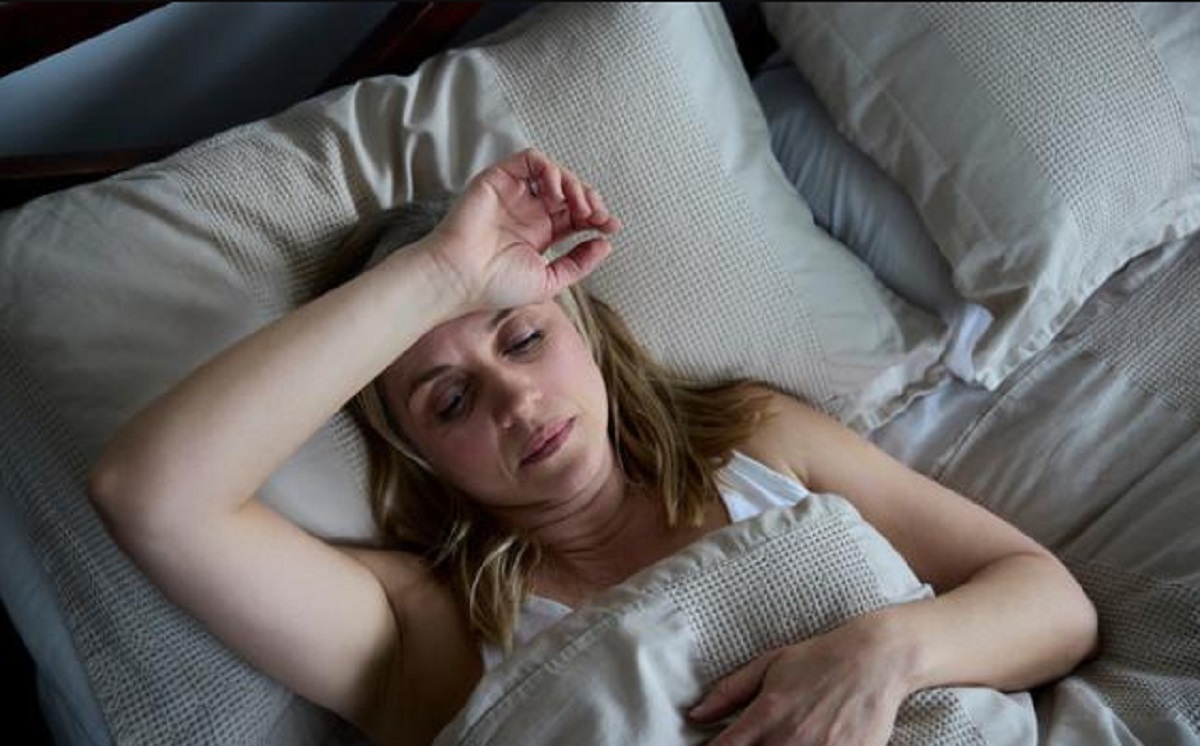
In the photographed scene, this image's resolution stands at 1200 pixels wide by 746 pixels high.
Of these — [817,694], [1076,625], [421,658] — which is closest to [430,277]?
[421,658]

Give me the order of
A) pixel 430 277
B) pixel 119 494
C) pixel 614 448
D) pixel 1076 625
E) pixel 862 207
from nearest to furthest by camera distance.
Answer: pixel 119 494, pixel 430 277, pixel 1076 625, pixel 614 448, pixel 862 207

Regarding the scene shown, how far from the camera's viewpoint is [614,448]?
4.06 ft

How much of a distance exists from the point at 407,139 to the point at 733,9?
24.2 inches

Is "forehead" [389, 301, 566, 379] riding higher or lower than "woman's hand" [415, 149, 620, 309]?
lower

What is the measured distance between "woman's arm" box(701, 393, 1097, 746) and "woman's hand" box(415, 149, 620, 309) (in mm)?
267

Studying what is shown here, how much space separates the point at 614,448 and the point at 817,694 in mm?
345

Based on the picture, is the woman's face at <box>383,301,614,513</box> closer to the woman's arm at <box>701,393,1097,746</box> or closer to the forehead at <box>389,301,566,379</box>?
the forehead at <box>389,301,566,379</box>

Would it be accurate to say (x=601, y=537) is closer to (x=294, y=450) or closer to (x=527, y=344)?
(x=527, y=344)

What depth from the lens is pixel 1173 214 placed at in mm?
1408

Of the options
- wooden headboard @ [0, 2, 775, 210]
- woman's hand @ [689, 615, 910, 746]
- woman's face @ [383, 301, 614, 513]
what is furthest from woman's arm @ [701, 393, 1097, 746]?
wooden headboard @ [0, 2, 775, 210]

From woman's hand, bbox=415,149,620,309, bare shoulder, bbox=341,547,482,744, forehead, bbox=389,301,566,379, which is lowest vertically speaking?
bare shoulder, bbox=341,547,482,744

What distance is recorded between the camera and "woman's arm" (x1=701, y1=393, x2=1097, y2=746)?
981 mm

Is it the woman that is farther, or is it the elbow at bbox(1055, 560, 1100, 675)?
the elbow at bbox(1055, 560, 1100, 675)

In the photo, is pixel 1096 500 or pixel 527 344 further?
pixel 1096 500
